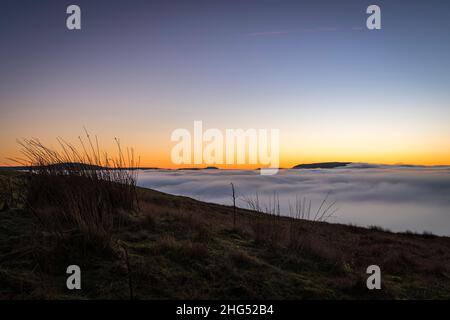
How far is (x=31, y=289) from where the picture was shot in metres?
3.95

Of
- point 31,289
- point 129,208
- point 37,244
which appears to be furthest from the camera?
point 129,208

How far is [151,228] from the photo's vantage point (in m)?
6.54

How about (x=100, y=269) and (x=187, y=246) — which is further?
(x=187, y=246)
